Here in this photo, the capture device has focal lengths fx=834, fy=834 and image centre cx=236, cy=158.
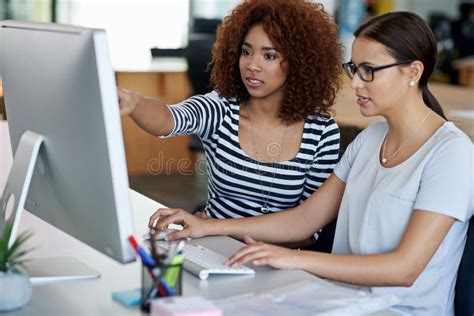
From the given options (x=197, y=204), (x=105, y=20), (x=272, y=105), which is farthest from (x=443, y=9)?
(x=272, y=105)

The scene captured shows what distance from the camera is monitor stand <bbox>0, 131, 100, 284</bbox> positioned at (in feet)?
5.17

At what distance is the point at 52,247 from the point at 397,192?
Answer: 78 centimetres

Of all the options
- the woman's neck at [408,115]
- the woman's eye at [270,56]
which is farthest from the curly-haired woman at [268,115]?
the woman's neck at [408,115]

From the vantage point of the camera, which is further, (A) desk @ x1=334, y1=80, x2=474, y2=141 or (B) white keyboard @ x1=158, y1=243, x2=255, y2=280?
(A) desk @ x1=334, y1=80, x2=474, y2=141

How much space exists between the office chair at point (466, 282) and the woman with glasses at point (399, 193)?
2cm

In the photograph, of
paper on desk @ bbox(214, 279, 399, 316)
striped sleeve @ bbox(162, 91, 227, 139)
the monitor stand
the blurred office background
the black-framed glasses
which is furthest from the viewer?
the blurred office background

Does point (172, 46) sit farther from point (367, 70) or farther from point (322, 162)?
point (367, 70)

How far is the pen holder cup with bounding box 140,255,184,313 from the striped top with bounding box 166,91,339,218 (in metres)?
0.98

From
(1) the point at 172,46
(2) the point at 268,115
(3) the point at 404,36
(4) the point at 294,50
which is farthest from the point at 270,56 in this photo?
(1) the point at 172,46

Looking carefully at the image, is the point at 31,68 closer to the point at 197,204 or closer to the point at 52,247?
the point at 52,247

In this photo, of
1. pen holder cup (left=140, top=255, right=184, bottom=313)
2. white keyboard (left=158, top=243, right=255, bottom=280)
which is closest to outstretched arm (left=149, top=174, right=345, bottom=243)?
white keyboard (left=158, top=243, right=255, bottom=280)

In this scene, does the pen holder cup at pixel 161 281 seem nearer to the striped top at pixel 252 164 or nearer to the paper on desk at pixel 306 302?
the paper on desk at pixel 306 302

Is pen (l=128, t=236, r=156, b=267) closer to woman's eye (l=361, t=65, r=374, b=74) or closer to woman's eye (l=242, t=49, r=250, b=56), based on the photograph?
woman's eye (l=361, t=65, r=374, b=74)

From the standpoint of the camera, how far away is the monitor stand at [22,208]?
158 cm
